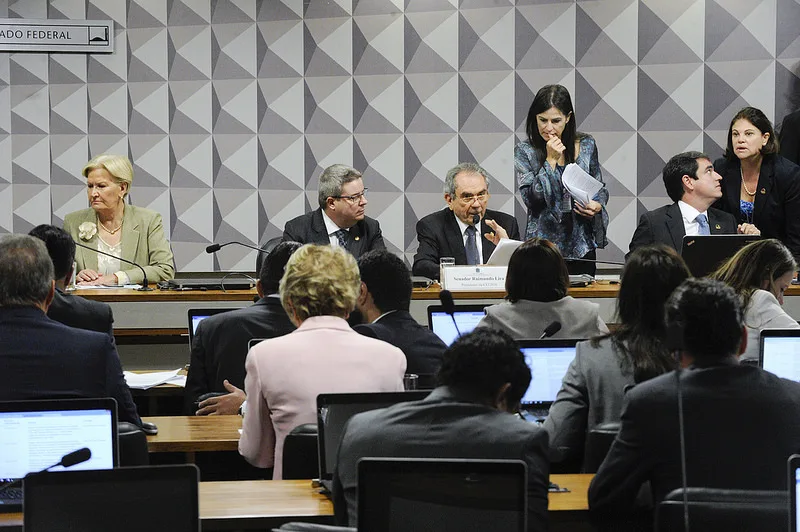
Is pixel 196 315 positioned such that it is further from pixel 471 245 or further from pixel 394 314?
pixel 471 245

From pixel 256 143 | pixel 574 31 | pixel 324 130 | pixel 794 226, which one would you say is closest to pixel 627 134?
pixel 574 31

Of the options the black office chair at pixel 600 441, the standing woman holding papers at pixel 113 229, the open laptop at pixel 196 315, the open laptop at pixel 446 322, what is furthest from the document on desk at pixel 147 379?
the black office chair at pixel 600 441

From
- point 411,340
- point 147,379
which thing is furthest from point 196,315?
point 411,340

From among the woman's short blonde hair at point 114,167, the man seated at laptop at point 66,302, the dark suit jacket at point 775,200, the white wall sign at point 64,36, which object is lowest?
the man seated at laptop at point 66,302

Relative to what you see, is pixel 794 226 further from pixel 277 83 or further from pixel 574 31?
pixel 277 83

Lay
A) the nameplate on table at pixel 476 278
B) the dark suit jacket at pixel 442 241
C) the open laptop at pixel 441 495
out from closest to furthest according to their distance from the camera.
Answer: the open laptop at pixel 441 495 < the nameplate on table at pixel 476 278 < the dark suit jacket at pixel 442 241

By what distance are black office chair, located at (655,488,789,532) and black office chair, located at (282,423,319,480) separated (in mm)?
1002

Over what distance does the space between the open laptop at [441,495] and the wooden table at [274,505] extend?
22.6 inches

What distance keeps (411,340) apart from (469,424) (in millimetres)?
1375

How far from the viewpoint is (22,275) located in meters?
3.04

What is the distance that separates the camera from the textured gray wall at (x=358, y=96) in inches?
300

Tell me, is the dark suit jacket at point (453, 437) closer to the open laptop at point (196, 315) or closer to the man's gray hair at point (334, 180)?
the open laptop at point (196, 315)

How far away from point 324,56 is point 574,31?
1877mm

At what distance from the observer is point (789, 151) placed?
279 inches
